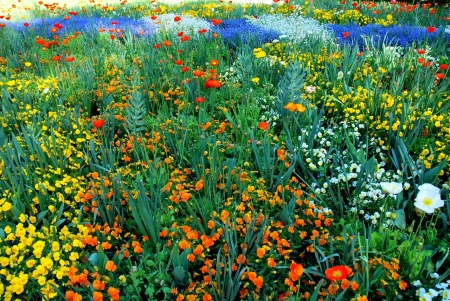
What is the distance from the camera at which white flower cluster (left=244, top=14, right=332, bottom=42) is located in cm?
476

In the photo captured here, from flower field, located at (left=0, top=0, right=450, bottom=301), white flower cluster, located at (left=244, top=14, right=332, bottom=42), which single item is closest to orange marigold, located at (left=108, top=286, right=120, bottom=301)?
flower field, located at (left=0, top=0, right=450, bottom=301)

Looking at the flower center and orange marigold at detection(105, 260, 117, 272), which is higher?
the flower center

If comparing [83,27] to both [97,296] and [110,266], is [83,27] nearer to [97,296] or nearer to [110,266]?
[110,266]

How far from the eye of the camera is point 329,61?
11.3ft

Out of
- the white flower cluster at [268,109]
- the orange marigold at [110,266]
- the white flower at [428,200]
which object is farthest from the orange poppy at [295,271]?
the white flower cluster at [268,109]

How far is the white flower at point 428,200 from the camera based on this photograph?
5.17 ft

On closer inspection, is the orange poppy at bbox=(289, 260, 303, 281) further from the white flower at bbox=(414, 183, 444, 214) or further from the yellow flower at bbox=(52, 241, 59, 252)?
the yellow flower at bbox=(52, 241, 59, 252)

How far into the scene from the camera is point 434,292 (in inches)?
54.4

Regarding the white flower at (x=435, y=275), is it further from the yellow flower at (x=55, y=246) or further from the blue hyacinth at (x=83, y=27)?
the blue hyacinth at (x=83, y=27)

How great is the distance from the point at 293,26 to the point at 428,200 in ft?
13.9

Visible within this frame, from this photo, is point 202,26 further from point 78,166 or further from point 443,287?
point 443,287

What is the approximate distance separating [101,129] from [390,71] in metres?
2.54

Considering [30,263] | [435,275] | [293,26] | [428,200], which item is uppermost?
[293,26]

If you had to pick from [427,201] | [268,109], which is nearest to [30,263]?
[427,201]
